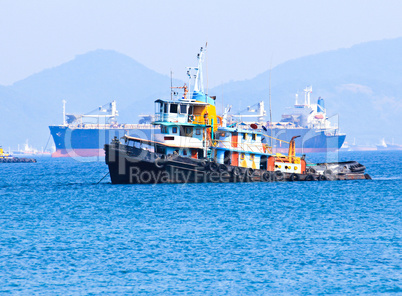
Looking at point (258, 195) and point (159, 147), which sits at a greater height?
point (159, 147)

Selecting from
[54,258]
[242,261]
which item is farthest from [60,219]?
[242,261]

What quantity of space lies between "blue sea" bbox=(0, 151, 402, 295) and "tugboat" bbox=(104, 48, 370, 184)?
1.66m

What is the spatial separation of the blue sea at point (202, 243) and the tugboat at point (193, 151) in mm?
1664

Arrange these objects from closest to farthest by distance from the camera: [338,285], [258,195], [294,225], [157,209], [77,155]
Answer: [338,285] < [294,225] < [157,209] < [258,195] < [77,155]

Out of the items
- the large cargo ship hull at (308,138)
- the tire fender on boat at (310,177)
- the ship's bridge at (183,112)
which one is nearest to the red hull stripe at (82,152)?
the large cargo ship hull at (308,138)

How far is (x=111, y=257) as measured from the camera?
26.1m

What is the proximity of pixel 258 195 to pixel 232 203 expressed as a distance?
15.2 feet

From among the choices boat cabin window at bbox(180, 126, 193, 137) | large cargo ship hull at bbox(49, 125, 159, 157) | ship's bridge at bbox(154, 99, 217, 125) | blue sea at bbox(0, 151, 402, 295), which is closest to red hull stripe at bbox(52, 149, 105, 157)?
large cargo ship hull at bbox(49, 125, 159, 157)

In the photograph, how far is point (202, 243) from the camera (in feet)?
94.5

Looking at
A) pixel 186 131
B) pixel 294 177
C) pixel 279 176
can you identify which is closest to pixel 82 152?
pixel 294 177

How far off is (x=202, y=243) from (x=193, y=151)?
20192 millimetres

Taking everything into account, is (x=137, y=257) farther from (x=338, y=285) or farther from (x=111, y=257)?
(x=338, y=285)

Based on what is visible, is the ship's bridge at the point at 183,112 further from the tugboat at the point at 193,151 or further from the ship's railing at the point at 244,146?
the ship's railing at the point at 244,146

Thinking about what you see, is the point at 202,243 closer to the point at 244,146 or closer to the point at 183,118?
the point at 183,118
